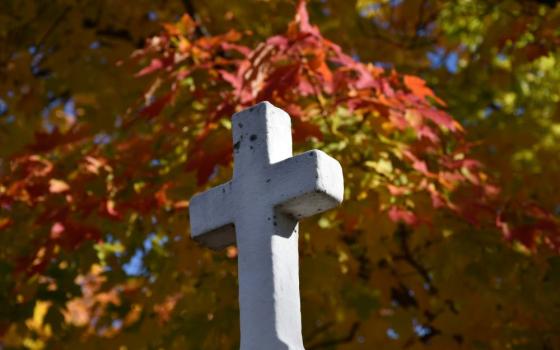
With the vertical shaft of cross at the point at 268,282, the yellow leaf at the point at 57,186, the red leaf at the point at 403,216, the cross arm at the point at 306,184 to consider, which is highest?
the yellow leaf at the point at 57,186

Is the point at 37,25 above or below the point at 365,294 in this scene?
above

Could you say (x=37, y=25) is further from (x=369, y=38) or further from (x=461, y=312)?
(x=461, y=312)

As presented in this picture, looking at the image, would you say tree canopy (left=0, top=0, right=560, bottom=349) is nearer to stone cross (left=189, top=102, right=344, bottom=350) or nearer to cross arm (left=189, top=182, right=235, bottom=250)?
cross arm (left=189, top=182, right=235, bottom=250)

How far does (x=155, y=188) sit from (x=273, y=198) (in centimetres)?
226

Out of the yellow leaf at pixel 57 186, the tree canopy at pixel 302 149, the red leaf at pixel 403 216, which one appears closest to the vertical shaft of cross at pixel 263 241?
the tree canopy at pixel 302 149

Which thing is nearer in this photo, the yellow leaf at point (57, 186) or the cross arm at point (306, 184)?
the cross arm at point (306, 184)

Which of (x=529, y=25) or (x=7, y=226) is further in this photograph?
(x=529, y=25)

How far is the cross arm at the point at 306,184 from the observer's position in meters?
2.30

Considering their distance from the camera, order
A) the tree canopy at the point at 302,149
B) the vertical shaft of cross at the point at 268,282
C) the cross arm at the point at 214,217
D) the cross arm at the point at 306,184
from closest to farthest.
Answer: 1. the vertical shaft of cross at the point at 268,282
2. the cross arm at the point at 306,184
3. the cross arm at the point at 214,217
4. the tree canopy at the point at 302,149

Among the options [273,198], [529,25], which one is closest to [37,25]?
→ [529,25]

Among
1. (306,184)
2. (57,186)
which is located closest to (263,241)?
(306,184)

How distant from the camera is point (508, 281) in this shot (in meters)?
4.62

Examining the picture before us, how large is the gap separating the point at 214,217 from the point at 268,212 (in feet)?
0.81

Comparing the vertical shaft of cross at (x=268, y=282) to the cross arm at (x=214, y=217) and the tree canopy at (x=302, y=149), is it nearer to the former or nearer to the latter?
the cross arm at (x=214, y=217)
